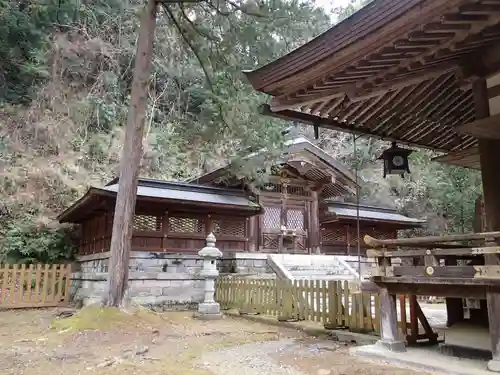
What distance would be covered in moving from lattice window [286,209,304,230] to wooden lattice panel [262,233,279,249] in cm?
80

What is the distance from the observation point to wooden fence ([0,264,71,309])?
11984mm

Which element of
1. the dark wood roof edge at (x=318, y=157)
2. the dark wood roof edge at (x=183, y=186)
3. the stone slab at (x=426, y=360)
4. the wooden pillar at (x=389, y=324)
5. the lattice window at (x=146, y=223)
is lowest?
the stone slab at (x=426, y=360)

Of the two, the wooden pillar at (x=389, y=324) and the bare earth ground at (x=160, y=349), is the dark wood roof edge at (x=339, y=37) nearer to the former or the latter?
the wooden pillar at (x=389, y=324)

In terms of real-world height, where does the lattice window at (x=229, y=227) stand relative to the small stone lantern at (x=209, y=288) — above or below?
above

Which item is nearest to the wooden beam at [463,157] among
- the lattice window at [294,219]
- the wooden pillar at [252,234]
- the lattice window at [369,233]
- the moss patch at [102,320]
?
the moss patch at [102,320]

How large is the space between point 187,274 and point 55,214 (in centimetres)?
796

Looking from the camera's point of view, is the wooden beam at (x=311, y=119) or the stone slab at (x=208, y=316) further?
the stone slab at (x=208, y=316)

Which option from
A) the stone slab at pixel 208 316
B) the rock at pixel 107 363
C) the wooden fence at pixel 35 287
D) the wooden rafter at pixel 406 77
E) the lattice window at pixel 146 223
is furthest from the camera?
the lattice window at pixel 146 223

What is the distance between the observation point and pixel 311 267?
600 inches

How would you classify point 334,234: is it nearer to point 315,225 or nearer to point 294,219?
point 315,225

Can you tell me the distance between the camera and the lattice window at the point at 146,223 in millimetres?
12867

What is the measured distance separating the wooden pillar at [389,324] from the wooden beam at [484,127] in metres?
2.36

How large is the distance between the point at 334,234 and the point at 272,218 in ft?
11.3

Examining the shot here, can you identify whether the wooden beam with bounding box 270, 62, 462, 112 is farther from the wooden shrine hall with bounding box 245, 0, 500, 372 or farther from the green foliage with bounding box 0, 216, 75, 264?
the green foliage with bounding box 0, 216, 75, 264
